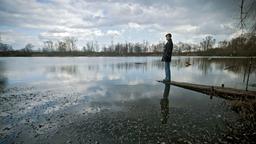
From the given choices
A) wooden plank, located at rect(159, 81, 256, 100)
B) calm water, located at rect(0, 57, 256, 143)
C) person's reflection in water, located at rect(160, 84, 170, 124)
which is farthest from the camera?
wooden plank, located at rect(159, 81, 256, 100)

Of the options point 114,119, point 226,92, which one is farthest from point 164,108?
point 226,92

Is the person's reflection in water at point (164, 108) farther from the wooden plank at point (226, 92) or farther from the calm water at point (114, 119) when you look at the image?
the wooden plank at point (226, 92)

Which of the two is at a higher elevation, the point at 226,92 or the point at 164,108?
the point at 226,92

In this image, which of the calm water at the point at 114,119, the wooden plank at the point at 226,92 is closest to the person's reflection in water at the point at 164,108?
the calm water at the point at 114,119

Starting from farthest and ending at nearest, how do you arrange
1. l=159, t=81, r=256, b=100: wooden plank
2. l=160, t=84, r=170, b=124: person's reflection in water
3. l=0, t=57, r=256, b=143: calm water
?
l=159, t=81, r=256, b=100: wooden plank
l=160, t=84, r=170, b=124: person's reflection in water
l=0, t=57, r=256, b=143: calm water

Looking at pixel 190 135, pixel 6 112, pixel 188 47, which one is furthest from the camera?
pixel 188 47

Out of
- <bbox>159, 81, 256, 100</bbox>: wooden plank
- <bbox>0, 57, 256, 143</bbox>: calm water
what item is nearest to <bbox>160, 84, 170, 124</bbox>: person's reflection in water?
<bbox>0, 57, 256, 143</bbox>: calm water

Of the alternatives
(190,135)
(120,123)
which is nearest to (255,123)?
(190,135)

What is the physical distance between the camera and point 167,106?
748 cm

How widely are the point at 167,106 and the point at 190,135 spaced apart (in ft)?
8.60

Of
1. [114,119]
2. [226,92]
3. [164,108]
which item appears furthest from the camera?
[226,92]

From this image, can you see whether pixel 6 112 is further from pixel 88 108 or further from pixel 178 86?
pixel 178 86

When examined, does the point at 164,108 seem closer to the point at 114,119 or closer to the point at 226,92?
the point at 114,119

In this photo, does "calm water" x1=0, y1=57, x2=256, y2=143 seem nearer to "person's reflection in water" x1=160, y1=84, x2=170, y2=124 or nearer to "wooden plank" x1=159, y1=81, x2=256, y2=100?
"person's reflection in water" x1=160, y1=84, x2=170, y2=124
